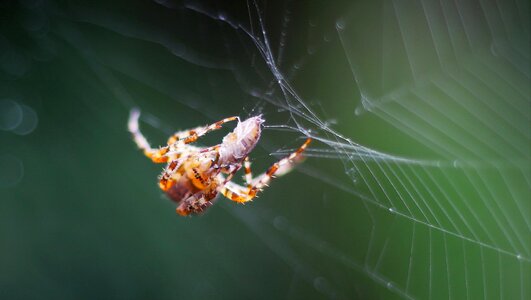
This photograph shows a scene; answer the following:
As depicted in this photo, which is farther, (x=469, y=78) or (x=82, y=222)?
(x=82, y=222)

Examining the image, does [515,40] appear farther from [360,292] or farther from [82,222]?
[82,222]

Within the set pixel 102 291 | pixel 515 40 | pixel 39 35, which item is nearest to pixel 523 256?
pixel 515 40

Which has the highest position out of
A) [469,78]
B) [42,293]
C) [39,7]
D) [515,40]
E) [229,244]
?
[515,40]

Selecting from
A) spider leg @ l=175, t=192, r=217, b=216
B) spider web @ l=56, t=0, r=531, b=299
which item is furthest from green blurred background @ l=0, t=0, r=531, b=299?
spider leg @ l=175, t=192, r=217, b=216

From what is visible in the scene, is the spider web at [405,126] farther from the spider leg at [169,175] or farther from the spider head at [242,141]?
the spider leg at [169,175]

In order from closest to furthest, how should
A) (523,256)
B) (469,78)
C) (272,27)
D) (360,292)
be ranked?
(523,256)
(469,78)
(360,292)
(272,27)

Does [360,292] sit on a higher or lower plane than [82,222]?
higher

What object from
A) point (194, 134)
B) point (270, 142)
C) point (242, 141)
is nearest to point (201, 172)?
point (194, 134)

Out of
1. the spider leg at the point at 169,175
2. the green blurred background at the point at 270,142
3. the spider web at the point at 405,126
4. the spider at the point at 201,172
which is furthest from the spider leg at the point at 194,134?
the green blurred background at the point at 270,142
